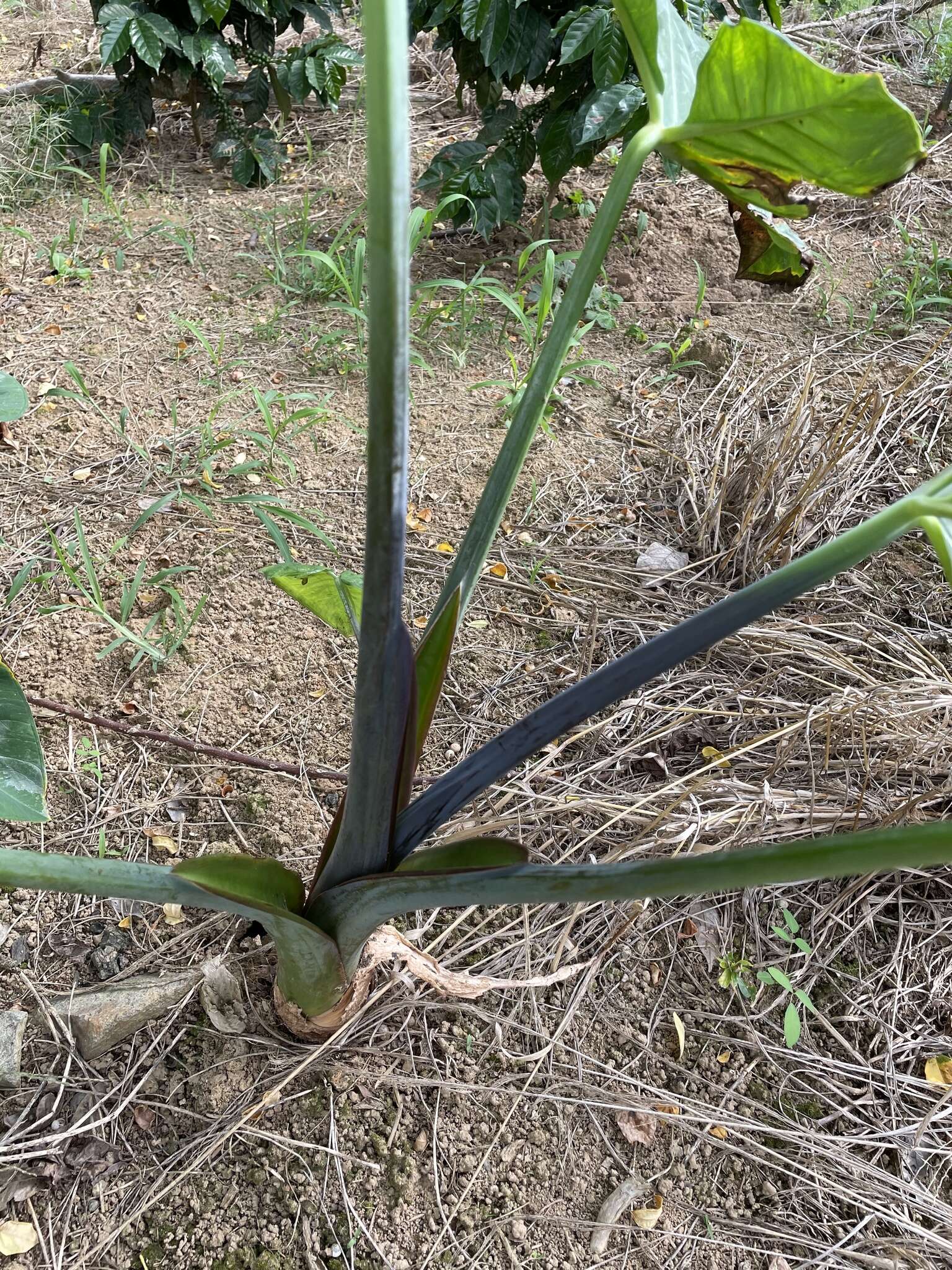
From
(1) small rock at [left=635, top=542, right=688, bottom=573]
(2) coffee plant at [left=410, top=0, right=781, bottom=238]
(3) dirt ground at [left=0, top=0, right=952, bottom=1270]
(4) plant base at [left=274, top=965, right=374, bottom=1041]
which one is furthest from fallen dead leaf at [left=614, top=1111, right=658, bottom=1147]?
(2) coffee plant at [left=410, top=0, right=781, bottom=238]

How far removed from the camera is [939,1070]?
3.22 ft

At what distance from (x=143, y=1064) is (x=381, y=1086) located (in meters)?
0.25

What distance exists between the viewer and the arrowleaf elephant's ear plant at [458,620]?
0.50 m

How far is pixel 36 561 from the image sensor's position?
1.37 meters

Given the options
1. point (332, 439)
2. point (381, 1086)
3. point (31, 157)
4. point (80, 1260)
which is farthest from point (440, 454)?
point (31, 157)

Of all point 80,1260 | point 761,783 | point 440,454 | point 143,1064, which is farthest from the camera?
point 440,454

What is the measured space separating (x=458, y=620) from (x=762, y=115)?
0.50 meters

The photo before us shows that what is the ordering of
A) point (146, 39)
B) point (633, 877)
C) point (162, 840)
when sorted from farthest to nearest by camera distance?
1. point (146, 39)
2. point (162, 840)
3. point (633, 877)

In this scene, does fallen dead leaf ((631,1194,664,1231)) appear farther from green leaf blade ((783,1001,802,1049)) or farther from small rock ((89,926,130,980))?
small rock ((89,926,130,980))

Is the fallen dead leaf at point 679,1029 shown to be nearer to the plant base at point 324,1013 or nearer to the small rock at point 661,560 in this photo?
the plant base at point 324,1013

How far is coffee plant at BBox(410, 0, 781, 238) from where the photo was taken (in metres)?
1.71

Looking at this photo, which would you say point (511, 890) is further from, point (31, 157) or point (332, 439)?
point (31, 157)

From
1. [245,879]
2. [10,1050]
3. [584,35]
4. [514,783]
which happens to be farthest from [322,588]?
[584,35]

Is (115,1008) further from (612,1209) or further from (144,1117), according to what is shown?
(612,1209)
